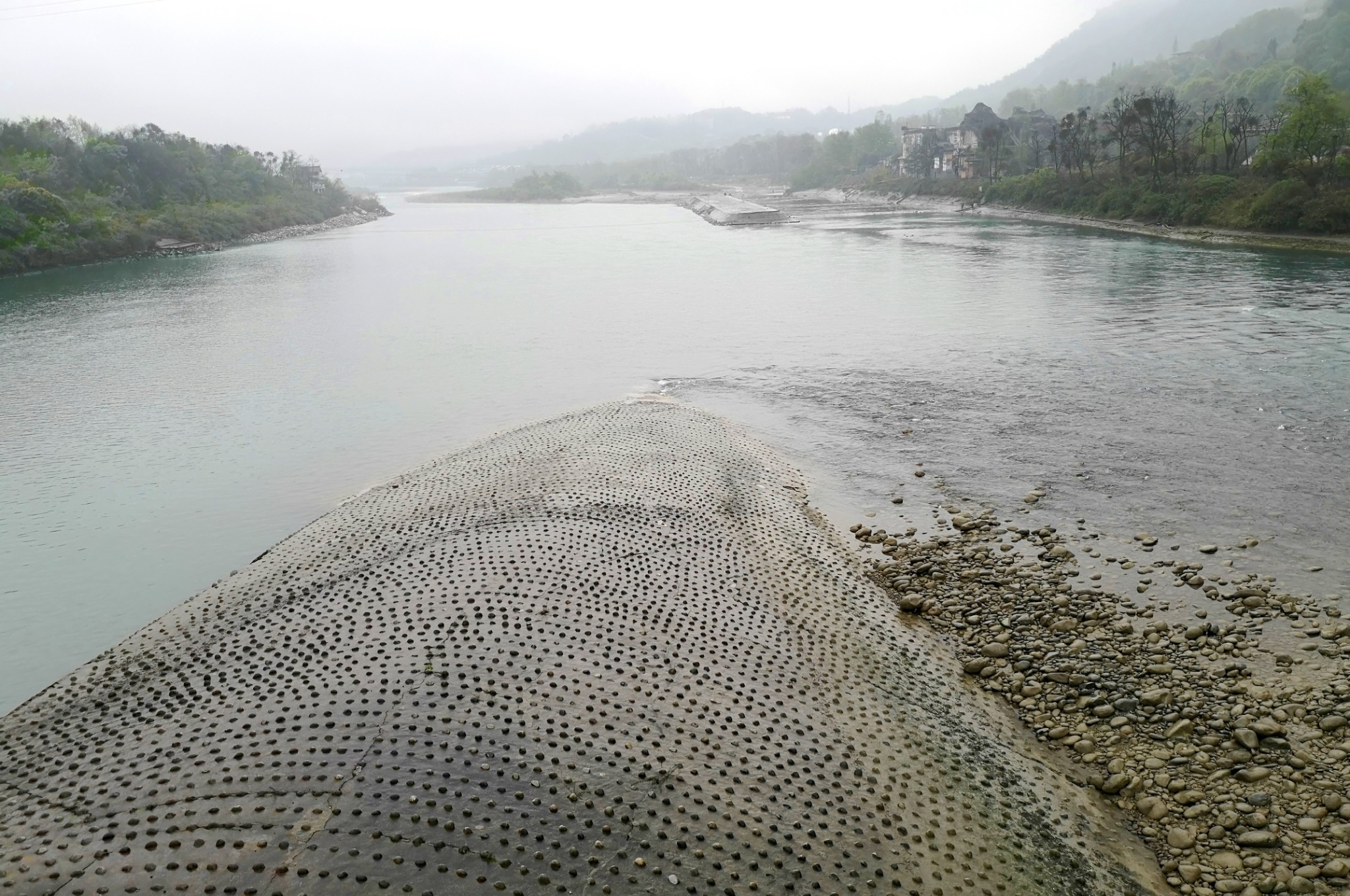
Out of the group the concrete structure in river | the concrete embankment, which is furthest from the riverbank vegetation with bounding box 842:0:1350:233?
the concrete embankment

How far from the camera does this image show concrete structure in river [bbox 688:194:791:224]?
3110 inches

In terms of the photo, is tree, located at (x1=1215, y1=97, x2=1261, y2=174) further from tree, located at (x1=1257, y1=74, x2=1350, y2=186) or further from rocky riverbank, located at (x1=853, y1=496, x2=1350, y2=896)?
rocky riverbank, located at (x1=853, y1=496, x2=1350, y2=896)

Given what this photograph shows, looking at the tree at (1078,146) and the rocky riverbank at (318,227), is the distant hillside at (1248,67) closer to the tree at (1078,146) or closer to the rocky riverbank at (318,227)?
the tree at (1078,146)

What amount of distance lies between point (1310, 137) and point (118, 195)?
76755 millimetres

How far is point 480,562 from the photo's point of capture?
10000 millimetres

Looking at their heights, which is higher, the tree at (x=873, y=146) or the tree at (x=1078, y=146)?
the tree at (x=873, y=146)

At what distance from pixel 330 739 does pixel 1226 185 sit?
185 feet

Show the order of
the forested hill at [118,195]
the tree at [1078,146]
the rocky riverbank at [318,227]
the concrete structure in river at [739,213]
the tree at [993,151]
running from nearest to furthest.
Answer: the forested hill at [118,195]
the tree at [1078,146]
the rocky riverbank at [318,227]
the concrete structure in river at [739,213]
the tree at [993,151]

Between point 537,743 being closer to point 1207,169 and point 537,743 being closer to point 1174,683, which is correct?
point 1174,683

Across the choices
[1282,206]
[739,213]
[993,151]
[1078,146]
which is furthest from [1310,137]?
[739,213]

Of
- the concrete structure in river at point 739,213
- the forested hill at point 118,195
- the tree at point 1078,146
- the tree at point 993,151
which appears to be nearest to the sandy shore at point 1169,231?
the tree at point 1078,146

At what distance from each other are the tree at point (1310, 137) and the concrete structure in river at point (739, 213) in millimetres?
38687

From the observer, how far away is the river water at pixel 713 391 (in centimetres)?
1313

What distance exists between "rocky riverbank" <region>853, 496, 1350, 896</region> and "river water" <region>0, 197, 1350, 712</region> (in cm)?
114
